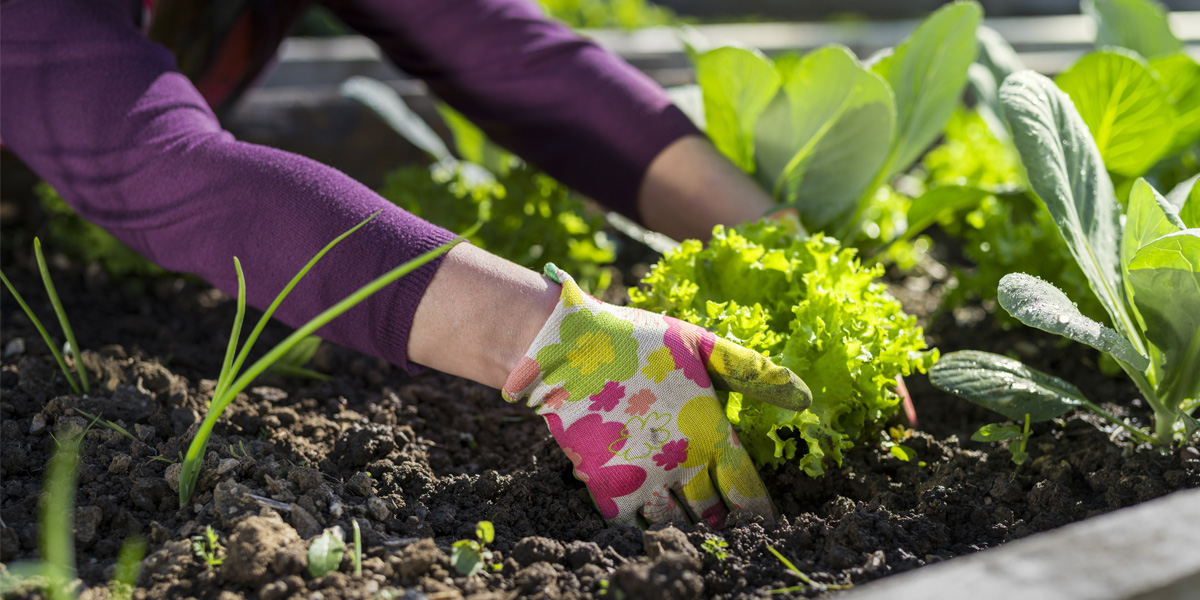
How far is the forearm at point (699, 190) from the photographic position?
169cm

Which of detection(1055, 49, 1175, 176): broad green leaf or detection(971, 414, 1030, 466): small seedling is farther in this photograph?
detection(1055, 49, 1175, 176): broad green leaf

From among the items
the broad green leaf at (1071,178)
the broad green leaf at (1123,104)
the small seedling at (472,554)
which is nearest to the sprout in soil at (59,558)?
the small seedling at (472,554)

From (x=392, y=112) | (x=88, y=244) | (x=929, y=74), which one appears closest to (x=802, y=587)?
(x=929, y=74)

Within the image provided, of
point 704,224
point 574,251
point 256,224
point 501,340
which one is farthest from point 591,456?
point 574,251

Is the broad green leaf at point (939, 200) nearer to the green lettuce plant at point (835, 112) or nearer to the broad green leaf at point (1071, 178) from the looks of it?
the green lettuce plant at point (835, 112)

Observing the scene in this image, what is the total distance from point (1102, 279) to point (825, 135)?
574mm

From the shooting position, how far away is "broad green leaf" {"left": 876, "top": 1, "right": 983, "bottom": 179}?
66.7 inches

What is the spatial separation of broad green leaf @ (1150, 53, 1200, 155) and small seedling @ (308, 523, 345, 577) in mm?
1697

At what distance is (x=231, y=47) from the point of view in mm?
2107

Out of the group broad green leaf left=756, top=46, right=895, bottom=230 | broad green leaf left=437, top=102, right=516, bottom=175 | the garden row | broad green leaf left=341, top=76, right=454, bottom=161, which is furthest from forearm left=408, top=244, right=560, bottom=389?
broad green leaf left=437, top=102, right=516, bottom=175

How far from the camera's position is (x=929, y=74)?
68.9 inches

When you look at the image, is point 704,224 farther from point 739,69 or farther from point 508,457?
point 508,457

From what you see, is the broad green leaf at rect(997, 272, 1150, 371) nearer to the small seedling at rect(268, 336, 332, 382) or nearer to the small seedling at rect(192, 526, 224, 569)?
the small seedling at rect(192, 526, 224, 569)

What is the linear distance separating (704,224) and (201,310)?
113cm
